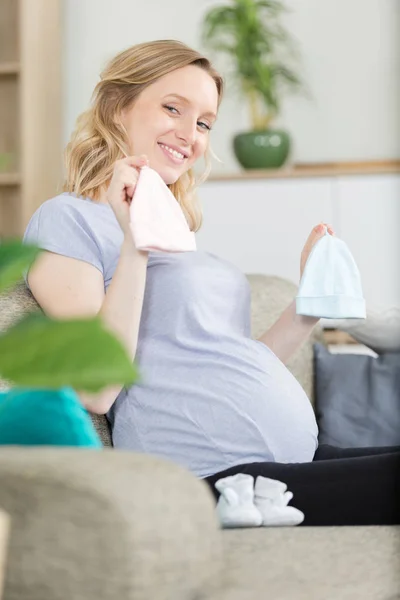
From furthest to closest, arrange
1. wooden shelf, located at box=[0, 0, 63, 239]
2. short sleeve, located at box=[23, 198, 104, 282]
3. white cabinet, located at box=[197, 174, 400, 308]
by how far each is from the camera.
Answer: wooden shelf, located at box=[0, 0, 63, 239]
white cabinet, located at box=[197, 174, 400, 308]
short sleeve, located at box=[23, 198, 104, 282]

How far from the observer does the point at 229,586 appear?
0.91 meters

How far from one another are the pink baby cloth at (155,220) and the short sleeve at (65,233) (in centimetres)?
16

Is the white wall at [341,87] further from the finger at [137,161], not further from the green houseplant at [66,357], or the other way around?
the green houseplant at [66,357]

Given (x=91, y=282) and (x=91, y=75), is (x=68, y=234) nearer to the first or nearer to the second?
(x=91, y=282)

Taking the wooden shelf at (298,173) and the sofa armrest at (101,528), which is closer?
the sofa armrest at (101,528)

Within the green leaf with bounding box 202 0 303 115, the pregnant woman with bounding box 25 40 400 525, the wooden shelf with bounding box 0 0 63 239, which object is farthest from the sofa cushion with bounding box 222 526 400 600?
the wooden shelf with bounding box 0 0 63 239

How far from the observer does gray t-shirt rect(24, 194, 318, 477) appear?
140cm

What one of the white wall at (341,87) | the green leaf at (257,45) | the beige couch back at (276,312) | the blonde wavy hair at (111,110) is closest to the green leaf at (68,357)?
the blonde wavy hair at (111,110)

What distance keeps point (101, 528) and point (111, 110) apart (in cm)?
97

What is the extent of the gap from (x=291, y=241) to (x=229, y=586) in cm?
267

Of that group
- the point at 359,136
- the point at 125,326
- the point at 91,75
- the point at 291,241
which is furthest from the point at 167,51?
the point at 91,75

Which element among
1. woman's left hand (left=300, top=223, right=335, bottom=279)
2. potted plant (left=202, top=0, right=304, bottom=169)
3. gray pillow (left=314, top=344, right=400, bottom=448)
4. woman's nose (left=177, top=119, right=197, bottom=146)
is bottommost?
gray pillow (left=314, top=344, right=400, bottom=448)

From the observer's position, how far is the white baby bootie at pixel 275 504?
1206 mm

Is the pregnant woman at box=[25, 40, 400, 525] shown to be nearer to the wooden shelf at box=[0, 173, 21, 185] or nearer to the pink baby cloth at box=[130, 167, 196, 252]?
the pink baby cloth at box=[130, 167, 196, 252]
